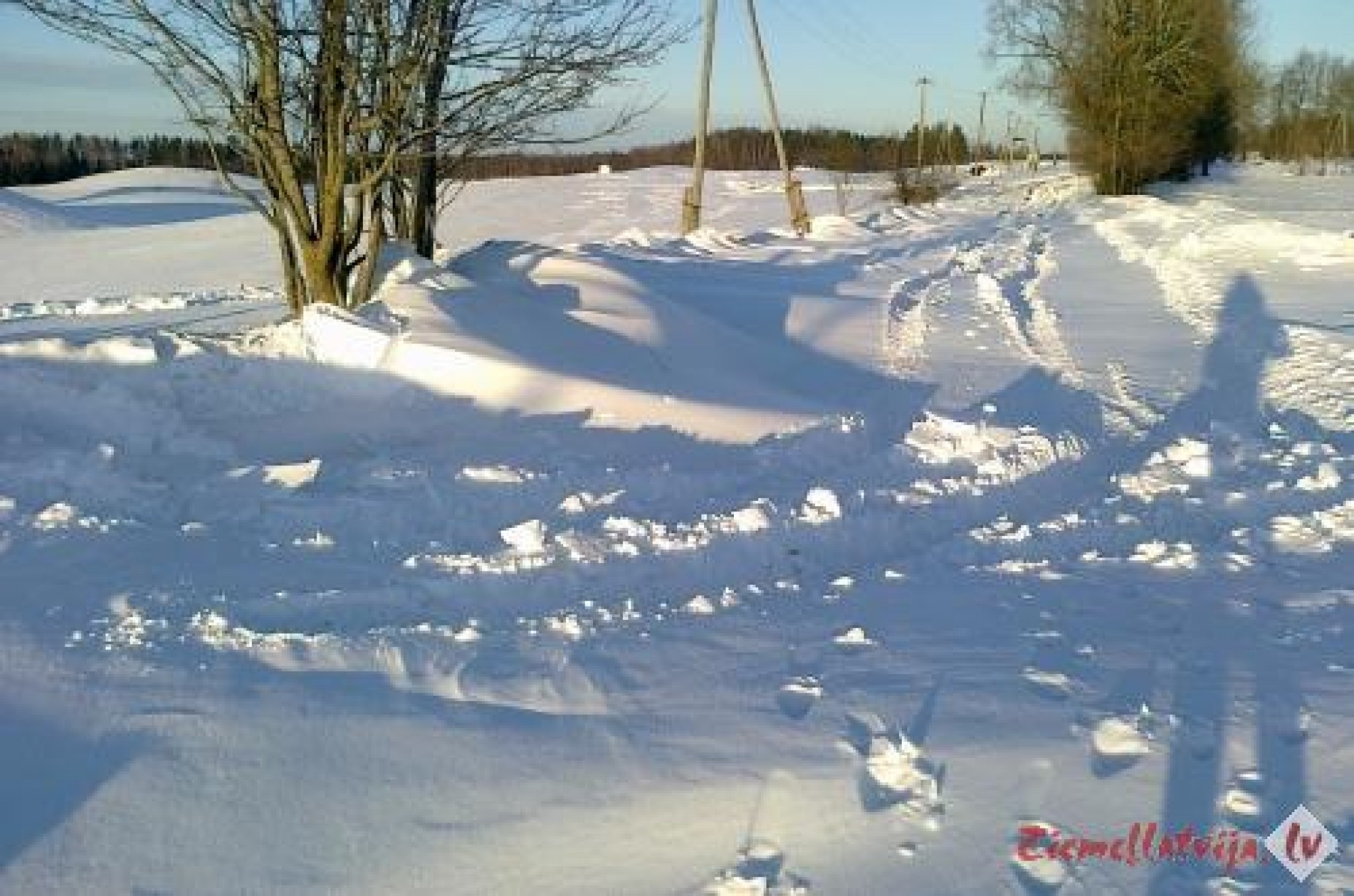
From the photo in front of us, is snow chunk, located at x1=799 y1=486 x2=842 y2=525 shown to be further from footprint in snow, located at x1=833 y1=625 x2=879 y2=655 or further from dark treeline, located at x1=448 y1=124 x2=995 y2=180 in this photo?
dark treeline, located at x1=448 y1=124 x2=995 y2=180

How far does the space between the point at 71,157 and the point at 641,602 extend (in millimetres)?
95082

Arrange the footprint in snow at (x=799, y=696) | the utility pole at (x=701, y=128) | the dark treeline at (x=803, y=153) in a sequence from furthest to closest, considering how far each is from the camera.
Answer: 1. the dark treeline at (x=803, y=153)
2. the utility pole at (x=701, y=128)
3. the footprint in snow at (x=799, y=696)

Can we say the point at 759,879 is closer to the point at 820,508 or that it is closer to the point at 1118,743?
the point at 1118,743

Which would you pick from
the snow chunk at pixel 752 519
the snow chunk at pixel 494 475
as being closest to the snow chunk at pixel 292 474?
the snow chunk at pixel 494 475

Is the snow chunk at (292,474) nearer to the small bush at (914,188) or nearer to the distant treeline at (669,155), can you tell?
the small bush at (914,188)

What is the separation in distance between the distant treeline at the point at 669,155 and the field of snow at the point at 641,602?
49.2 meters

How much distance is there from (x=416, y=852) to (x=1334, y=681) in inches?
120

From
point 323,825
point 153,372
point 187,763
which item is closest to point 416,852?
point 323,825

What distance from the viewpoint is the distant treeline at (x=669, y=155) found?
241ft

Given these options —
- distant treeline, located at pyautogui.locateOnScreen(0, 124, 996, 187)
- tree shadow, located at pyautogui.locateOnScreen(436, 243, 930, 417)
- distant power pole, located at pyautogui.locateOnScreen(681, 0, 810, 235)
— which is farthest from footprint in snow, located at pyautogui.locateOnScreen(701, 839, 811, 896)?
distant treeline, located at pyautogui.locateOnScreen(0, 124, 996, 187)

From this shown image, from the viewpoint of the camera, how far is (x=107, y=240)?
1374 inches

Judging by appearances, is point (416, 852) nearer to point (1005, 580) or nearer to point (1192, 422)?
point (1005, 580)

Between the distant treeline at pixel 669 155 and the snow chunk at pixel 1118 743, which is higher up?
the distant treeline at pixel 669 155

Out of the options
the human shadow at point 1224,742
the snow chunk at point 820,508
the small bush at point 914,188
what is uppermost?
the small bush at point 914,188
